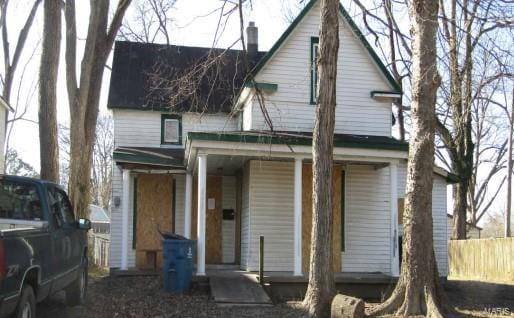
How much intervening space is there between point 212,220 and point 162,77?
189 inches

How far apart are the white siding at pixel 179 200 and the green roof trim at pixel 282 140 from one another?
15.1 feet

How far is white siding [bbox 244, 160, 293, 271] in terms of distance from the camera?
50.6 feet

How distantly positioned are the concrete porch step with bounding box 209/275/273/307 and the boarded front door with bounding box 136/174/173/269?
437cm

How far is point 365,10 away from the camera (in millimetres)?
13367

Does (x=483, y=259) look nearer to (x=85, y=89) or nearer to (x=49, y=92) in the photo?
(x=85, y=89)

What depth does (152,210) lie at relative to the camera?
17.6 metres

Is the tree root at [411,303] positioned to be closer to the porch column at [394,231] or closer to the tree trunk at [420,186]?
the tree trunk at [420,186]

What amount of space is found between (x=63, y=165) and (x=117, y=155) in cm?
3614

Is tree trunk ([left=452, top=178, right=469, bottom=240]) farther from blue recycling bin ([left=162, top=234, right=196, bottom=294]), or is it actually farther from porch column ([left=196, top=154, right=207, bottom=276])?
blue recycling bin ([left=162, top=234, right=196, bottom=294])

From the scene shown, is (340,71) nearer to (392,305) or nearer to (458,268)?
(392,305)

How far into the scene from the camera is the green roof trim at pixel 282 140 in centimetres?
1316

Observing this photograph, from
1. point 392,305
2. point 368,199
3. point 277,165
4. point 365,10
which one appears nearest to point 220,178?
point 277,165

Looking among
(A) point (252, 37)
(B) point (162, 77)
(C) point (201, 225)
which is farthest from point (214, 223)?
(A) point (252, 37)

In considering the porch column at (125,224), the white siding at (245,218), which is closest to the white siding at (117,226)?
the porch column at (125,224)
